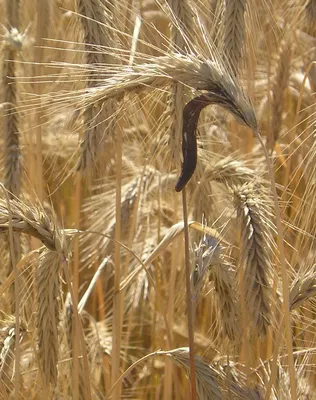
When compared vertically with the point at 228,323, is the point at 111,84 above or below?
above

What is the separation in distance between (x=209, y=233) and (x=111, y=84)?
17.1 inches

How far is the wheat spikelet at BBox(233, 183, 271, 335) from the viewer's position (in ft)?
4.65

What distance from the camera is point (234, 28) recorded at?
1.49m

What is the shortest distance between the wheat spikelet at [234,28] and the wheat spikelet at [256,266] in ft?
1.00

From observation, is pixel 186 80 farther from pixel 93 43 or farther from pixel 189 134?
pixel 93 43

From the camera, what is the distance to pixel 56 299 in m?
1.41

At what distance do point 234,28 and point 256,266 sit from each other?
1.53ft

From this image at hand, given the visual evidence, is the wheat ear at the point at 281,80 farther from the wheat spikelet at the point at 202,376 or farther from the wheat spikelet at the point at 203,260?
the wheat spikelet at the point at 202,376

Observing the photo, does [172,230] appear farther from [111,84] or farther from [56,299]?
[111,84]

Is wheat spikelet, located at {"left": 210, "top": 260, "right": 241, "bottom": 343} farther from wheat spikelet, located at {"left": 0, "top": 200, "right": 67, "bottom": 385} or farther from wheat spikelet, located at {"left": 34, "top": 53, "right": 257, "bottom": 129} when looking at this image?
wheat spikelet, located at {"left": 34, "top": 53, "right": 257, "bottom": 129}

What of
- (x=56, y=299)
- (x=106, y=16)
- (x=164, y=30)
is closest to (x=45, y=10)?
(x=106, y=16)

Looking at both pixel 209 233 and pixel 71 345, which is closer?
pixel 209 233

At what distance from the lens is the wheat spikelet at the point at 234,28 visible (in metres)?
1.49

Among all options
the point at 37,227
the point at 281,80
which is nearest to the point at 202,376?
the point at 37,227
